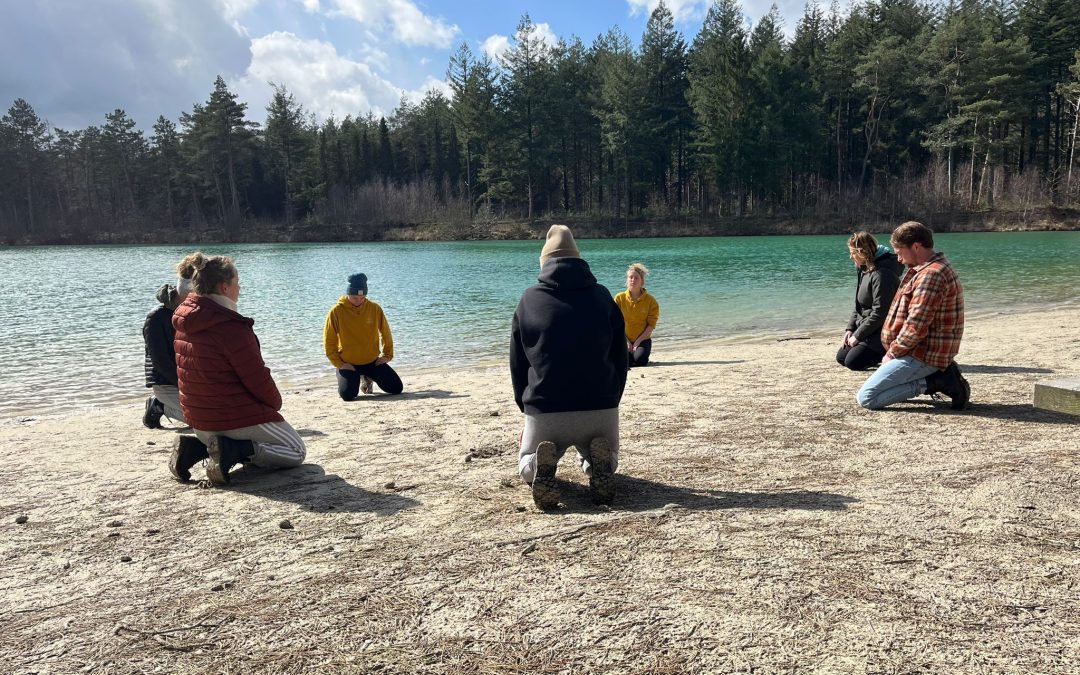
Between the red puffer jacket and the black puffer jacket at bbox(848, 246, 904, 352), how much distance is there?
6.14m

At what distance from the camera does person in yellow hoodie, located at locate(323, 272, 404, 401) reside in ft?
27.9

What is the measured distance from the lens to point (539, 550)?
3643 millimetres

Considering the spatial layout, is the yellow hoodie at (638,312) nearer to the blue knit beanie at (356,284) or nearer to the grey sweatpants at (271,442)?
the blue knit beanie at (356,284)

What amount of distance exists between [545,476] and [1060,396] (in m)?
4.34

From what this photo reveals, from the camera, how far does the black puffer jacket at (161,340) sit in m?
6.42

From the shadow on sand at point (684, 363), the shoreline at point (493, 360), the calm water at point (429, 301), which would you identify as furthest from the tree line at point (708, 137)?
the shadow on sand at point (684, 363)

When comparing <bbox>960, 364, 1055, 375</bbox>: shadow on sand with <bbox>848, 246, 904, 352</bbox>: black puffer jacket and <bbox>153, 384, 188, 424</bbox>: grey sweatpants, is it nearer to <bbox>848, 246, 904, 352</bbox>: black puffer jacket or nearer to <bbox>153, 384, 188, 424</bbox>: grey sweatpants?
<bbox>848, 246, 904, 352</bbox>: black puffer jacket

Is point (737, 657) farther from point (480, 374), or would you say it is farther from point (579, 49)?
point (579, 49)

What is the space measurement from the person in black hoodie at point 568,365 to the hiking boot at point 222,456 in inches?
81.6

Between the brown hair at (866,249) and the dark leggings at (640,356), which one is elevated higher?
the brown hair at (866,249)

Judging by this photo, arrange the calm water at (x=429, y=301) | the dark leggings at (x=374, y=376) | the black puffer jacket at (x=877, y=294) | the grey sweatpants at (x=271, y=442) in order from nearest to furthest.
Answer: the grey sweatpants at (x=271, y=442), the black puffer jacket at (x=877, y=294), the dark leggings at (x=374, y=376), the calm water at (x=429, y=301)

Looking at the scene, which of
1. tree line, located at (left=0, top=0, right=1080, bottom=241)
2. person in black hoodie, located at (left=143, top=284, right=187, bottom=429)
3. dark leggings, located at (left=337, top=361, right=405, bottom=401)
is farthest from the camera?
tree line, located at (left=0, top=0, right=1080, bottom=241)

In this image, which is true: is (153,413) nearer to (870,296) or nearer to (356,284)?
(356,284)

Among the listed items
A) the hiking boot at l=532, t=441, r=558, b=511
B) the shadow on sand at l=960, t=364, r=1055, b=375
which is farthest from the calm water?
the hiking boot at l=532, t=441, r=558, b=511
